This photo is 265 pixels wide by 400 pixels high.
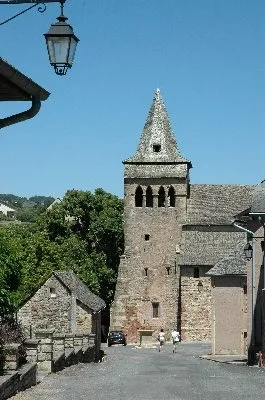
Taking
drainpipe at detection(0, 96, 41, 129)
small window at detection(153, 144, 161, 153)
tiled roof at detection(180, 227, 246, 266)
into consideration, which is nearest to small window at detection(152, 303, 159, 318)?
tiled roof at detection(180, 227, 246, 266)

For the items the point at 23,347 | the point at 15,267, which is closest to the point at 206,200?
the point at 15,267

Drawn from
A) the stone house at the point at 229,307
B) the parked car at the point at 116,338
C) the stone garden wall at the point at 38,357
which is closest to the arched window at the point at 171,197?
the parked car at the point at 116,338

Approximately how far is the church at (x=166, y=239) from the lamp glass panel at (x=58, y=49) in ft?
183

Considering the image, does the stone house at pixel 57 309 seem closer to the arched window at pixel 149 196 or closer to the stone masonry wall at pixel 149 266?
the stone masonry wall at pixel 149 266

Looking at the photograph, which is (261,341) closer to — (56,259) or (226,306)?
(226,306)

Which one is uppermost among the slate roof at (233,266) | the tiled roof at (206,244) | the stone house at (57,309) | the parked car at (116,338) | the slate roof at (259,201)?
the slate roof at (259,201)

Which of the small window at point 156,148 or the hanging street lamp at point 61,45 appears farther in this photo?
the small window at point 156,148

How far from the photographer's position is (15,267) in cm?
5306

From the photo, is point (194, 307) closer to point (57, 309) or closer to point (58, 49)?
point (57, 309)

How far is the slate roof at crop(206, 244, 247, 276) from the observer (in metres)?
46.4

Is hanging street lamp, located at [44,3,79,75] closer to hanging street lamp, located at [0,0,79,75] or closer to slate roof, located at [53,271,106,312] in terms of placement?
hanging street lamp, located at [0,0,79,75]

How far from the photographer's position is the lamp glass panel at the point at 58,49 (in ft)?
30.8

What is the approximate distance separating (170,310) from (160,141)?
13.5 m

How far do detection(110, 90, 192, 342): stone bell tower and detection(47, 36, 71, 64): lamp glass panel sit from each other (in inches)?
2214
